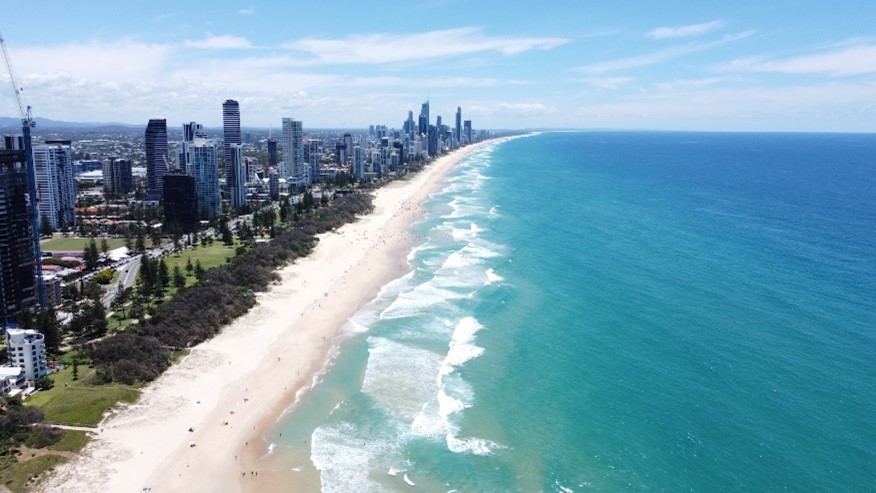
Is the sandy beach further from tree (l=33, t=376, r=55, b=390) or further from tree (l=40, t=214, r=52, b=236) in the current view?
tree (l=40, t=214, r=52, b=236)

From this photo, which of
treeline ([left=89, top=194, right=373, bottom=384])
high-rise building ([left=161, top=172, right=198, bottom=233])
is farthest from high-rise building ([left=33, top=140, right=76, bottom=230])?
treeline ([left=89, top=194, right=373, bottom=384])

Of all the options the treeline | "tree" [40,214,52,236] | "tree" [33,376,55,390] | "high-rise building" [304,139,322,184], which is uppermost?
"high-rise building" [304,139,322,184]

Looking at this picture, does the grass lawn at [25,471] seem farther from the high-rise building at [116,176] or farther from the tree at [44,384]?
the high-rise building at [116,176]

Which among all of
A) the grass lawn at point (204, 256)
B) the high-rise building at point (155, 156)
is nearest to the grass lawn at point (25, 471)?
the grass lawn at point (204, 256)

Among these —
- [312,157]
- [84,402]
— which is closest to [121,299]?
[84,402]

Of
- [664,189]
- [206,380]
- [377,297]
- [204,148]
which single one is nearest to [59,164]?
[204,148]

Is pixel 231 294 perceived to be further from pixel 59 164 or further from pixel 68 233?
pixel 59 164
